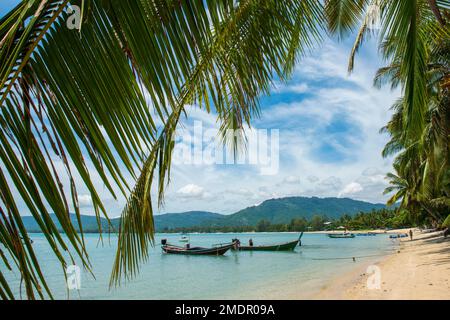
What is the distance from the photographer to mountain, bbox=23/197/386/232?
108188 millimetres

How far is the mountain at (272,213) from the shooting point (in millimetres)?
108188

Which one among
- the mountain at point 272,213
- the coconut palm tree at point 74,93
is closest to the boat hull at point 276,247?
the coconut palm tree at point 74,93

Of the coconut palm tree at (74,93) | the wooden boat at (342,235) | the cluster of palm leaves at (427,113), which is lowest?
the wooden boat at (342,235)

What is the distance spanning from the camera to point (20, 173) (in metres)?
0.67

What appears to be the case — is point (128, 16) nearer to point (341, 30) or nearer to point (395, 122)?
point (341, 30)

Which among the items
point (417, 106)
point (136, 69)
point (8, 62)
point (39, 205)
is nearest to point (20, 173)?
Result: point (39, 205)

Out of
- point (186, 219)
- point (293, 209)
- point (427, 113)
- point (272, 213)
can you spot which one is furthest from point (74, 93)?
point (293, 209)

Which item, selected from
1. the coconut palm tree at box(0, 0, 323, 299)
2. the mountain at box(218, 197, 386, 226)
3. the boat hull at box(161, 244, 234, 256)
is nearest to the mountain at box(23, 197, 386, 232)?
the mountain at box(218, 197, 386, 226)

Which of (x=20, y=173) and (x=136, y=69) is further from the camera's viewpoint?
(x=136, y=69)

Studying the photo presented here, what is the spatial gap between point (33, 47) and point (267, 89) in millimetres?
1918

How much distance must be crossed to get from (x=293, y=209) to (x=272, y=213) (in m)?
14.4

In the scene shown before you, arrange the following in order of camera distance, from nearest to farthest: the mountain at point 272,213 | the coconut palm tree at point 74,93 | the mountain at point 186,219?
the coconut palm tree at point 74,93 → the mountain at point 186,219 → the mountain at point 272,213

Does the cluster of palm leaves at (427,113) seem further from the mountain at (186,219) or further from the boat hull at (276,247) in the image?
the mountain at (186,219)

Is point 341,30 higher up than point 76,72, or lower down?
higher up
